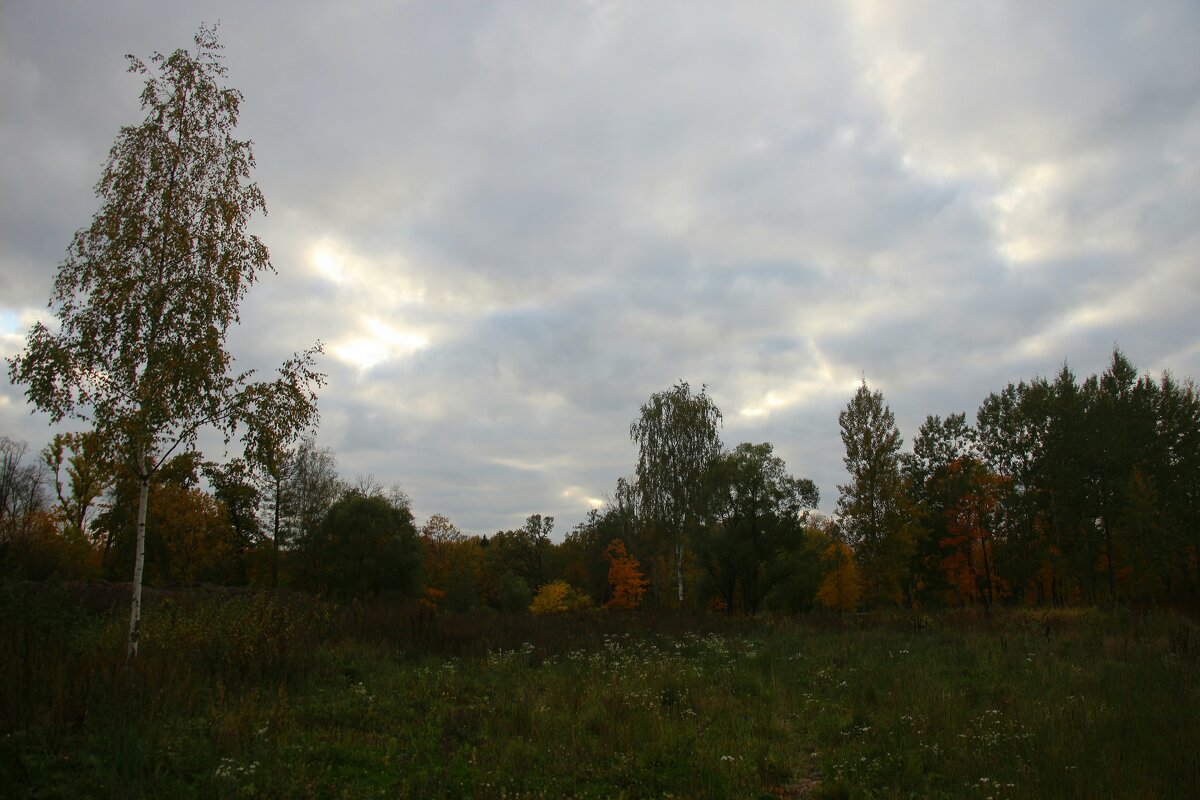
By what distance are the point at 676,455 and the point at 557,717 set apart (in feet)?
99.4

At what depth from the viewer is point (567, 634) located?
18875mm

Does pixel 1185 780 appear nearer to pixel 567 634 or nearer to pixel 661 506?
pixel 567 634

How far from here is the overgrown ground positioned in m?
6.46

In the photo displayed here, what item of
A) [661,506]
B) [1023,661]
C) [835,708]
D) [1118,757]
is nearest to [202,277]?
[835,708]

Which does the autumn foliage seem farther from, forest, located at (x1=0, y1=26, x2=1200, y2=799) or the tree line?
forest, located at (x1=0, y1=26, x2=1200, y2=799)

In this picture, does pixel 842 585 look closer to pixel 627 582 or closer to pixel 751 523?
pixel 627 582

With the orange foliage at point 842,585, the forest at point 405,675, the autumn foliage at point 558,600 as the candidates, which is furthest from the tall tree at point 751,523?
the autumn foliage at point 558,600

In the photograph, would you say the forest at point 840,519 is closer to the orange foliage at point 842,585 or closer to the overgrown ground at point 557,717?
the orange foliage at point 842,585

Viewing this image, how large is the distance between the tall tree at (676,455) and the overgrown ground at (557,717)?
901 inches

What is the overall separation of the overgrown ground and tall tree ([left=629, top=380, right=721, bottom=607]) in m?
22.9

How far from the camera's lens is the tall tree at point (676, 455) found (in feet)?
126

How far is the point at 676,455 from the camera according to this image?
128 feet

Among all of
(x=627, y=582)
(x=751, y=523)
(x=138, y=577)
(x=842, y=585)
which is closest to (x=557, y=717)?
(x=138, y=577)

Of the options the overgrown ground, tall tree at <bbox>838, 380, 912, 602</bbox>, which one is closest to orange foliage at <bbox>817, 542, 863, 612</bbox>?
tall tree at <bbox>838, 380, 912, 602</bbox>
